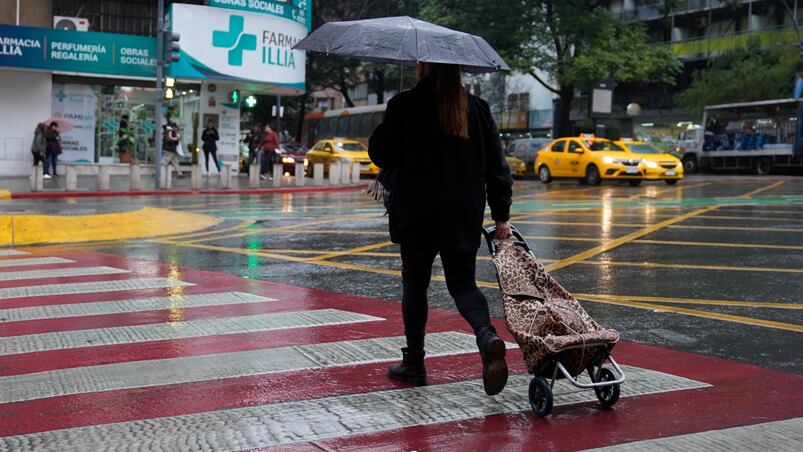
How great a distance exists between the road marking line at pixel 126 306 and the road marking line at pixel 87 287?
2.02 feet

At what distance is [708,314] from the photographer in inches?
294

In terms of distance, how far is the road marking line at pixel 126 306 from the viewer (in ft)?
23.1

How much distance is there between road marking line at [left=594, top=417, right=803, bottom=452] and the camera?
404 cm

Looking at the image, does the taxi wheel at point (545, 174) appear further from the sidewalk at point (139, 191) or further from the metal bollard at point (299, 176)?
the metal bollard at point (299, 176)

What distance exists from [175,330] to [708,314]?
411cm

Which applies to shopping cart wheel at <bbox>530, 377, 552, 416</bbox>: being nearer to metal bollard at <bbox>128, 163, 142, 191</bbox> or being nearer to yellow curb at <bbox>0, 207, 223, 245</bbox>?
yellow curb at <bbox>0, 207, 223, 245</bbox>

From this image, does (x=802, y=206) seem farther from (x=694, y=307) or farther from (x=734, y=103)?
(x=734, y=103)

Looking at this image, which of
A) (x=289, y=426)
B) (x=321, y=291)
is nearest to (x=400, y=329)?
(x=321, y=291)

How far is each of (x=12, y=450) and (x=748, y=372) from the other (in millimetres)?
4021

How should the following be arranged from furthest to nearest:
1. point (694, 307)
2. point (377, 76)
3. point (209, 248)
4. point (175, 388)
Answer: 1. point (377, 76)
2. point (209, 248)
3. point (694, 307)
4. point (175, 388)

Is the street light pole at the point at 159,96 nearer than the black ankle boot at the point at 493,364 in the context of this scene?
No

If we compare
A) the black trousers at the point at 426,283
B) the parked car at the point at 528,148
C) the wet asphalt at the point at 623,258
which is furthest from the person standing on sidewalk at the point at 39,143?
the black trousers at the point at 426,283

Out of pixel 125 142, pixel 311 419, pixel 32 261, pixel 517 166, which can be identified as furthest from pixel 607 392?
pixel 517 166

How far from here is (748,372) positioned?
5.55 m
